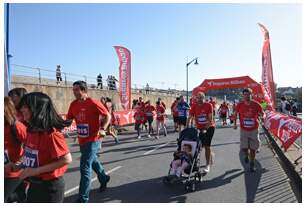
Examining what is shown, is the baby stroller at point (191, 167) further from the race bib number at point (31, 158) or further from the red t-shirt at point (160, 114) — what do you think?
the red t-shirt at point (160, 114)

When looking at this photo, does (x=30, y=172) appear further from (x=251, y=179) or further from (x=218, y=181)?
(x=251, y=179)

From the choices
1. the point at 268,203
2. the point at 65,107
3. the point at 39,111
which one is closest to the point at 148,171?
the point at 268,203

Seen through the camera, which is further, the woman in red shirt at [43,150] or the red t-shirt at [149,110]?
the red t-shirt at [149,110]

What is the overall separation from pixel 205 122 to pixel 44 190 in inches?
212

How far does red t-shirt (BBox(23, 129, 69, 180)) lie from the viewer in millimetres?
3229

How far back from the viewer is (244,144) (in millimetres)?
8234

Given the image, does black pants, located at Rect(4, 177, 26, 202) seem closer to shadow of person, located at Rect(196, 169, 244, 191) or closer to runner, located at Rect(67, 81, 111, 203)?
runner, located at Rect(67, 81, 111, 203)

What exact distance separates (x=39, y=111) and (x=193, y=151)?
14.1ft

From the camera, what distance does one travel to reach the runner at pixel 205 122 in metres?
7.93

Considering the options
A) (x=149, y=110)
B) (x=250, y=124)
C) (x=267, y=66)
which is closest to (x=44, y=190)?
(x=250, y=124)

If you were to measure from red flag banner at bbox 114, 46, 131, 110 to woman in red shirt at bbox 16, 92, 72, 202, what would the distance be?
18475mm

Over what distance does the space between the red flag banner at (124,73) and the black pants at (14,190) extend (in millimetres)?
17717

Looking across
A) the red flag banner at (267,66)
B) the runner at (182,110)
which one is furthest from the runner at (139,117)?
the red flag banner at (267,66)

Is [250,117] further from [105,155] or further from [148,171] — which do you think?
[105,155]
